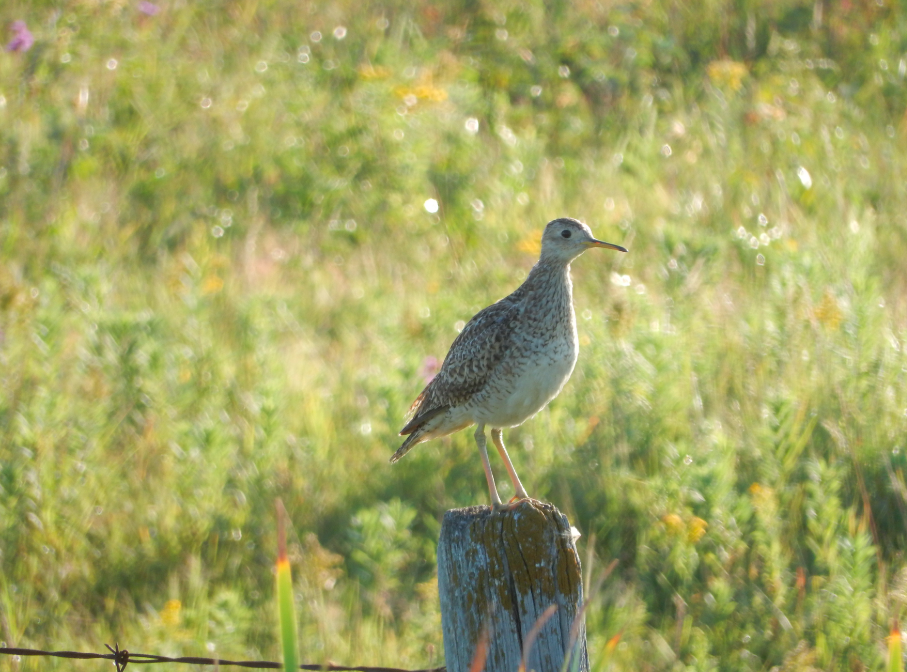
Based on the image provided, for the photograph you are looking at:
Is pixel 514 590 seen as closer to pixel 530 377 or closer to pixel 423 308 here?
pixel 530 377

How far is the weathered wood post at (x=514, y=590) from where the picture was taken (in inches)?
101

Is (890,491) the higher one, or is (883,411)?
(883,411)

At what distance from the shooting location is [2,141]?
9.00 metres

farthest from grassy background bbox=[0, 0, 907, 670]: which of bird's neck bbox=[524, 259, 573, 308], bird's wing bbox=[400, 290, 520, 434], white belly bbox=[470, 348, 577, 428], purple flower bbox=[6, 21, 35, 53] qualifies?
bird's neck bbox=[524, 259, 573, 308]

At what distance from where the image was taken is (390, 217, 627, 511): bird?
4320 millimetres

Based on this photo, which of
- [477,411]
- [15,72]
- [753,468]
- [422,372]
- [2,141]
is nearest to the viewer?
[477,411]

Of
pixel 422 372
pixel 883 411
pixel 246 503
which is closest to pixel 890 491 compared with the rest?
pixel 883 411

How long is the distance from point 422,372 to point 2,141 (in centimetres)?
504

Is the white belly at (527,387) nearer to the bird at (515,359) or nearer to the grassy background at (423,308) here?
the bird at (515,359)

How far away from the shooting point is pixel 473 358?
4500 mm

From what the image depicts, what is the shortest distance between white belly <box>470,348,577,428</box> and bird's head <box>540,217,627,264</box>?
49cm

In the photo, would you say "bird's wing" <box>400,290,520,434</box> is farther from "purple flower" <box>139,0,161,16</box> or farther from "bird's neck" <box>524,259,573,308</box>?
"purple flower" <box>139,0,161,16</box>

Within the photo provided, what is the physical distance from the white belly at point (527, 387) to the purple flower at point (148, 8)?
8078 mm

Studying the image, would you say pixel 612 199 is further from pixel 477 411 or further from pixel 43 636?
pixel 43 636
